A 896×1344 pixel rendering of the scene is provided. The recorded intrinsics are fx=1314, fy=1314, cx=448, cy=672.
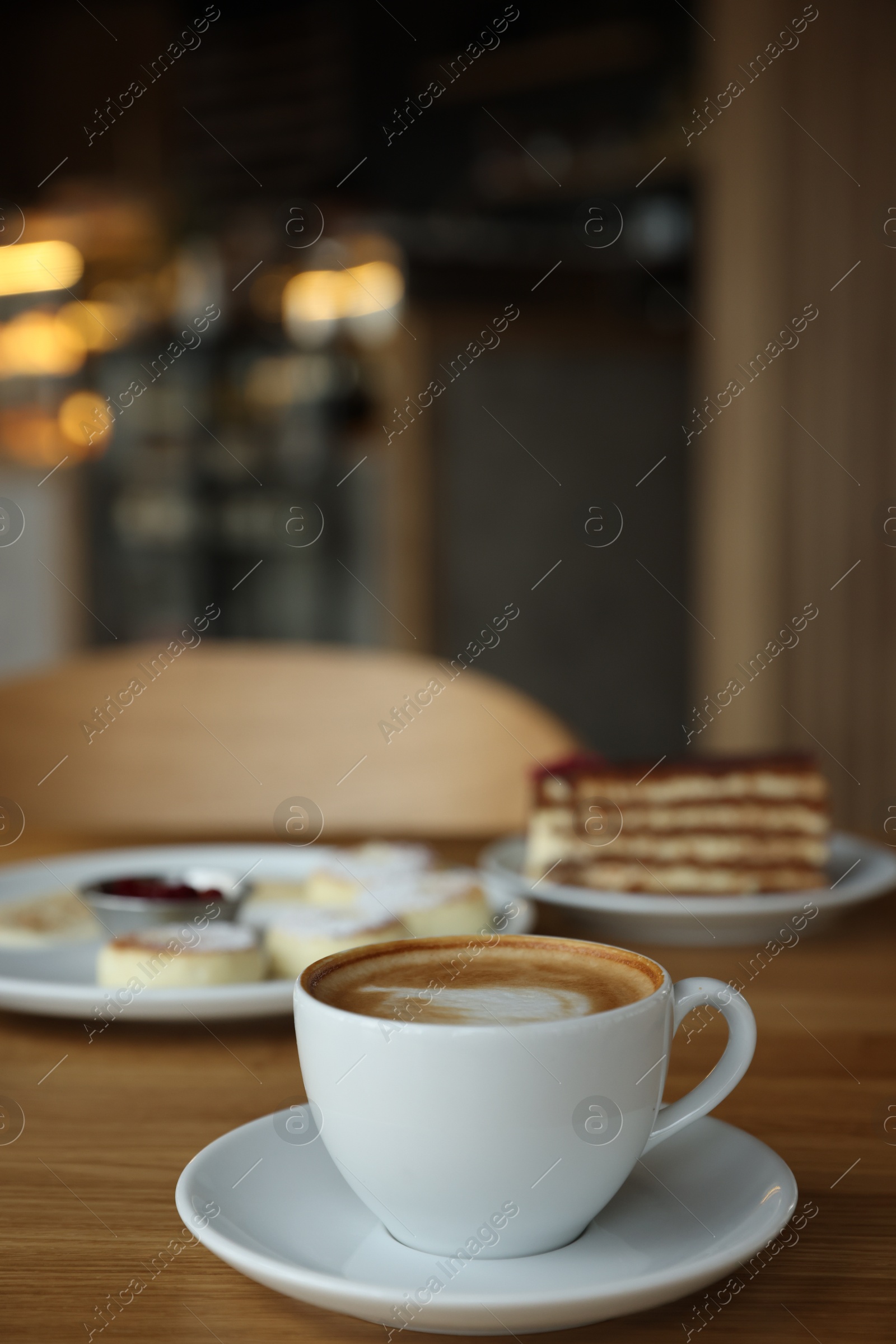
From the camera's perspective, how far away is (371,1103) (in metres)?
0.50

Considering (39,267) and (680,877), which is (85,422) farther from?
(680,877)

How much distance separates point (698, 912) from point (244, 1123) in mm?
408

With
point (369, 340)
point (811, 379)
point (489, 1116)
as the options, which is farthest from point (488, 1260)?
point (369, 340)

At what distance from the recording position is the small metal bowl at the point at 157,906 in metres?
0.95

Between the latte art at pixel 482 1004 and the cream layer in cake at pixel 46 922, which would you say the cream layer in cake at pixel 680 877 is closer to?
the cream layer in cake at pixel 46 922

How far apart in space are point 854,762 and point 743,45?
1732 millimetres

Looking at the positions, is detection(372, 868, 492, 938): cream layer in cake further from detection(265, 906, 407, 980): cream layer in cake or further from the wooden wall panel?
the wooden wall panel

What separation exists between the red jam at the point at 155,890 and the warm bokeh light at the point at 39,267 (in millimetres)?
4284

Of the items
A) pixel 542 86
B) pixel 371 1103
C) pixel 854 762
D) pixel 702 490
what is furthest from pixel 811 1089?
pixel 542 86

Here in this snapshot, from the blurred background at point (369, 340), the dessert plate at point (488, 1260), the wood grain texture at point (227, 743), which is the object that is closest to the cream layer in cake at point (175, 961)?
the dessert plate at point (488, 1260)

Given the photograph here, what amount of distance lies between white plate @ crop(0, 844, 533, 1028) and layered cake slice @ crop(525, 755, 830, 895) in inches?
4.5

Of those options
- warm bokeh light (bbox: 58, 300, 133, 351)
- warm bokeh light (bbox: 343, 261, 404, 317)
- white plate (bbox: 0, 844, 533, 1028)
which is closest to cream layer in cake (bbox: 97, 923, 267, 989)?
white plate (bbox: 0, 844, 533, 1028)

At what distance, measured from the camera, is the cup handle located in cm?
55

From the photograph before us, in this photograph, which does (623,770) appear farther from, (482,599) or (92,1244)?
(482,599)
